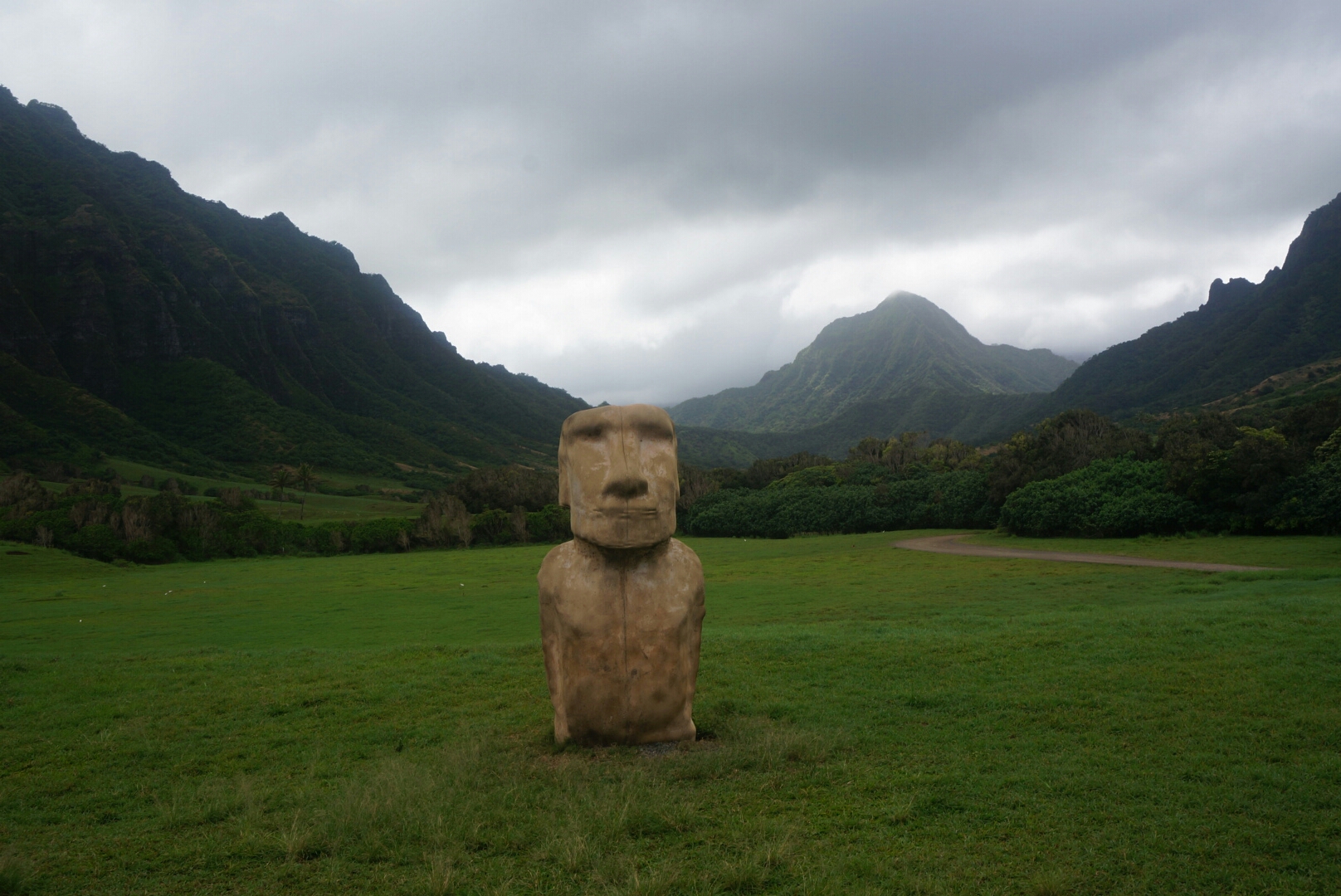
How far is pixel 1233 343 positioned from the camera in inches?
3868

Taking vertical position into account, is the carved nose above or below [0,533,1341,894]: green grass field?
above

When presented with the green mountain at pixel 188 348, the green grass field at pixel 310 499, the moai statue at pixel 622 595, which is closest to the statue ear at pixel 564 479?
the moai statue at pixel 622 595

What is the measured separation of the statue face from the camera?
6.49 metres

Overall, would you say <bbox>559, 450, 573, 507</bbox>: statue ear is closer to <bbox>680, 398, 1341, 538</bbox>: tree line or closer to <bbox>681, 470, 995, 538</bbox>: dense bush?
<bbox>680, 398, 1341, 538</bbox>: tree line

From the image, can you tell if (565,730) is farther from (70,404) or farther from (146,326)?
(146,326)

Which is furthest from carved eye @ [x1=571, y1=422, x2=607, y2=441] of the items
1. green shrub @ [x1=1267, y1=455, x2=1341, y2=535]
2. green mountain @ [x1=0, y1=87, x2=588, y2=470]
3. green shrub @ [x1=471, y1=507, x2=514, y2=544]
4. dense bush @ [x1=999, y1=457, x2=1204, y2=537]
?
green mountain @ [x1=0, y1=87, x2=588, y2=470]

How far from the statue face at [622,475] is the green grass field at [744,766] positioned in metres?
1.85

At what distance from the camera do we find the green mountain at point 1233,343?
291ft

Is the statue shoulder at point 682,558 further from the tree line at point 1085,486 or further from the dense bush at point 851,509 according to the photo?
the dense bush at point 851,509

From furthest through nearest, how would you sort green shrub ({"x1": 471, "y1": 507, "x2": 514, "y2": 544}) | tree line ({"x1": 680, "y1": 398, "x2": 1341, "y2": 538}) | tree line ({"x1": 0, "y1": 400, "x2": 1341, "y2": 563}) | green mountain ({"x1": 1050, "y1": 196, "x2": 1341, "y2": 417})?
green mountain ({"x1": 1050, "y1": 196, "x2": 1341, "y2": 417})
green shrub ({"x1": 471, "y1": 507, "x2": 514, "y2": 544})
tree line ({"x1": 0, "y1": 400, "x2": 1341, "y2": 563})
tree line ({"x1": 680, "y1": 398, "x2": 1341, "y2": 538})

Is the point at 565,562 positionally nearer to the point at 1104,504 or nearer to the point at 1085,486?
the point at 1104,504

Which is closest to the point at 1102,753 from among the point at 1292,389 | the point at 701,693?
the point at 701,693

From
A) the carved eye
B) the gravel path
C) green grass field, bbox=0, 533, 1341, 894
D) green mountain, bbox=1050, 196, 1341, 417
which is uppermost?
green mountain, bbox=1050, 196, 1341, 417

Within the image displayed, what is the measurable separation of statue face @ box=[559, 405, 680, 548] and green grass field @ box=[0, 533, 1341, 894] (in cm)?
185
